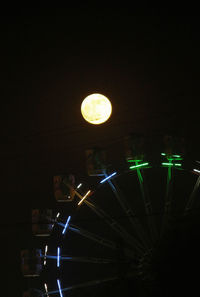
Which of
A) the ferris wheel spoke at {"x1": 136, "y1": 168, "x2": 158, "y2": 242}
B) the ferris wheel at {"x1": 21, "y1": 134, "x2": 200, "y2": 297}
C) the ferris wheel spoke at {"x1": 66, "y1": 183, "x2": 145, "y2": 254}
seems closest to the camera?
the ferris wheel at {"x1": 21, "y1": 134, "x2": 200, "y2": 297}

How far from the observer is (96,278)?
15562mm

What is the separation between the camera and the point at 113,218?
13664 millimetres

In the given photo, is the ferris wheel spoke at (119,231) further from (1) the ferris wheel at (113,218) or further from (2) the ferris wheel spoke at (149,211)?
(2) the ferris wheel spoke at (149,211)

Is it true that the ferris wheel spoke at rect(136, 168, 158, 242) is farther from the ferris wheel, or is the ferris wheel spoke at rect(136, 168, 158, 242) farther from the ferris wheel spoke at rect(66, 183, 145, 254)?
the ferris wheel spoke at rect(66, 183, 145, 254)

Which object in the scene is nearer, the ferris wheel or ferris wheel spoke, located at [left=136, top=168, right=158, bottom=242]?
the ferris wheel

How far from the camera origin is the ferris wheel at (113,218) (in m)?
12.8

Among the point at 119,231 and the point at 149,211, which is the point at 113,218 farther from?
the point at 149,211

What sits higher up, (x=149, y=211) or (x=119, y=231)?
(x=149, y=211)

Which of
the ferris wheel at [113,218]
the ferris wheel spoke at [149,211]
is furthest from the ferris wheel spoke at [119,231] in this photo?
the ferris wheel spoke at [149,211]

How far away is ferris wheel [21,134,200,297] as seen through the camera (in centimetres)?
1284

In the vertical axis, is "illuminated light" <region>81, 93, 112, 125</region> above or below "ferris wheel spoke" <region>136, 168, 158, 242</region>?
above

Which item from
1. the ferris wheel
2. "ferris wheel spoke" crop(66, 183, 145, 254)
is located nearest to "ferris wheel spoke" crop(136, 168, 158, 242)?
the ferris wheel

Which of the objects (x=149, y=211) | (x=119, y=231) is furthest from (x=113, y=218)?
(x=149, y=211)

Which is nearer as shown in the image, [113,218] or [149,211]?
[149,211]
